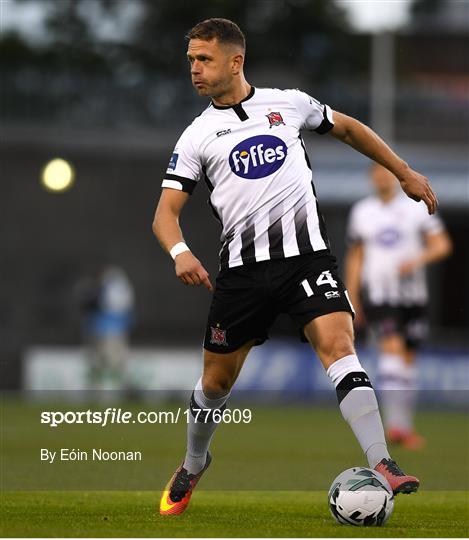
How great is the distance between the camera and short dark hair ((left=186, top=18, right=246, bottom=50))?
7.29 meters

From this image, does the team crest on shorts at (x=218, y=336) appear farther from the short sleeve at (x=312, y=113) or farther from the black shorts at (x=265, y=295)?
the short sleeve at (x=312, y=113)

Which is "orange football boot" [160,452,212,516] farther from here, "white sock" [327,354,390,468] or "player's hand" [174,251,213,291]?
"player's hand" [174,251,213,291]

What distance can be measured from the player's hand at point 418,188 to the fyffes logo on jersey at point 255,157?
0.68m

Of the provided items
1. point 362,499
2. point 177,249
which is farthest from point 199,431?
point 362,499

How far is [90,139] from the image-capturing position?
2548 centimetres

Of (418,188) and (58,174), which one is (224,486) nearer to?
(418,188)

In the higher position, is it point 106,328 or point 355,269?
point 355,269

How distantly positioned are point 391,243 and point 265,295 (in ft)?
20.8

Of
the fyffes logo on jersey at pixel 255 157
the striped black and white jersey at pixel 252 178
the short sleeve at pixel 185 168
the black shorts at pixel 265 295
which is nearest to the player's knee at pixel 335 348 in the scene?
the black shorts at pixel 265 295

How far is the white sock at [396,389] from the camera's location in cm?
1270

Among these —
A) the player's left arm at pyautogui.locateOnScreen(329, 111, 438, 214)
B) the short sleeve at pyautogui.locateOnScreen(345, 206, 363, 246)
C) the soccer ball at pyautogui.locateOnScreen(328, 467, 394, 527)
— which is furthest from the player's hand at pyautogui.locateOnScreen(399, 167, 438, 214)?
the short sleeve at pyautogui.locateOnScreen(345, 206, 363, 246)

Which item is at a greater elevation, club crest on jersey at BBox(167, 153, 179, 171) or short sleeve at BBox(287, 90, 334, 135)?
short sleeve at BBox(287, 90, 334, 135)

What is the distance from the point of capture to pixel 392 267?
13.3m

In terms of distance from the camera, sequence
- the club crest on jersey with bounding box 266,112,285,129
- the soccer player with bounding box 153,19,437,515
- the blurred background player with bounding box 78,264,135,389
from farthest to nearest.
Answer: the blurred background player with bounding box 78,264,135,389, the club crest on jersey with bounding box 266,112,285,129, the soccer player with bounding box 153,19,437,515
